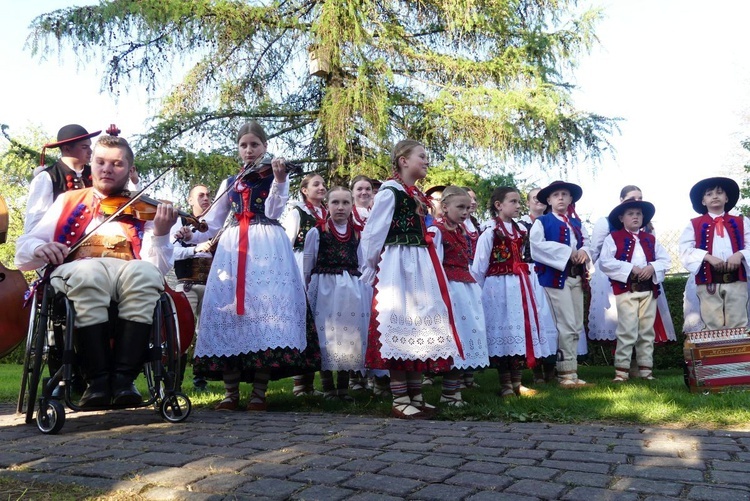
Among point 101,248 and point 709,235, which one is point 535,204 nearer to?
point 709,235

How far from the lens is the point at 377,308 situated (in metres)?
4.62

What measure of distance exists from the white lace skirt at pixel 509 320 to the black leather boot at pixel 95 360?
121 inches

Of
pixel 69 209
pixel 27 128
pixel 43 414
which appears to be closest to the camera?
pixel 43 414

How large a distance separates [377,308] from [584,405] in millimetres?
1501

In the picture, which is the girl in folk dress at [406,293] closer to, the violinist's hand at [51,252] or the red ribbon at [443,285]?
the red ribbon at [443,285]

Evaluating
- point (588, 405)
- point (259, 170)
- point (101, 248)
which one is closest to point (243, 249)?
point (259, 170)

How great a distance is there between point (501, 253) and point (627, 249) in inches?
62.7

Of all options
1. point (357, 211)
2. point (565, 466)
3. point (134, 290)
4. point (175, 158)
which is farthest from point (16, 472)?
point (175, 158)

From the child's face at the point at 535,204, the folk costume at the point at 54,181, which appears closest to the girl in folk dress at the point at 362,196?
the child's face at the point at 535,204

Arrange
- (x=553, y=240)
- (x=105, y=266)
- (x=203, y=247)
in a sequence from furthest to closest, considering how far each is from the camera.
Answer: (x=553, y=240) < (x=203, y=247) < (x=105, y=266)

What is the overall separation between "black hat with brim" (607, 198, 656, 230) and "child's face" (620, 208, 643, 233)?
4cm

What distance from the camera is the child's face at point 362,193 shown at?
21.5 ft

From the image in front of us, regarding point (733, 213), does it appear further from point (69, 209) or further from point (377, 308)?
point (69, 209)

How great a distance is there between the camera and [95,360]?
379 centimetres
